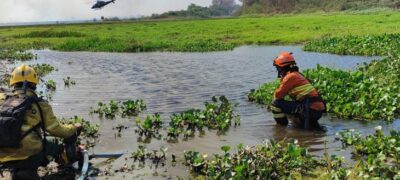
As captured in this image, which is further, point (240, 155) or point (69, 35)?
point (69, 35)

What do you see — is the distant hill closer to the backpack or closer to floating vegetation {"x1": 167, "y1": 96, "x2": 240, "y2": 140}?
floating vegetation {"x1": 167, "y1": 96, "x2": 240, "y2": 140}

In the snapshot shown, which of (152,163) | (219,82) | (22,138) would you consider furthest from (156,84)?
(22,138)

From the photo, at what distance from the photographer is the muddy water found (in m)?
10.5

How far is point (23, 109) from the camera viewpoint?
7.03 meters

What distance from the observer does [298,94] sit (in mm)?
11188

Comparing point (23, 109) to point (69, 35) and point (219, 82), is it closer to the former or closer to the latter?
point (219, 82)

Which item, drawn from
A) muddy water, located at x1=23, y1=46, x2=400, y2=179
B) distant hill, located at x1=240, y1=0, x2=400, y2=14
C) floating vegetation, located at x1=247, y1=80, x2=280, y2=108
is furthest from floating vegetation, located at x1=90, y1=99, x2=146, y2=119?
distant hill, located at x1=240, y1=0, x2=400, y2=14

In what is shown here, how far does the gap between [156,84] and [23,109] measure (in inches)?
524

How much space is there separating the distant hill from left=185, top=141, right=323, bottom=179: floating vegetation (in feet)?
315

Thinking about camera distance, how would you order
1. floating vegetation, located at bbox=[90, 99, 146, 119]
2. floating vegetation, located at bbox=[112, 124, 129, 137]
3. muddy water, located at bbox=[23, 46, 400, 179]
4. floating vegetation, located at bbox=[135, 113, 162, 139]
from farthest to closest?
floating vegetation, located at bbox=[90, 99, 146, 119], floating vegetation, located at bbox=[112, 124, 129, 137], floating vegetation, located at bbox=[135, 113, 162, 139], muddy water, located at bbox=[23, 46, 400, 179]

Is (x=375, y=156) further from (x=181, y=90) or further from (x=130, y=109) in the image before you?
(x=181, y=90)

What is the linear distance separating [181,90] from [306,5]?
135m

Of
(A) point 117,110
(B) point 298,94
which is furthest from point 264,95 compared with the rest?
(A) point 117,110

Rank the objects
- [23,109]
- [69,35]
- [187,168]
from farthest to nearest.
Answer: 1. [69,35]
2. [187,168]
3. [23,109]
